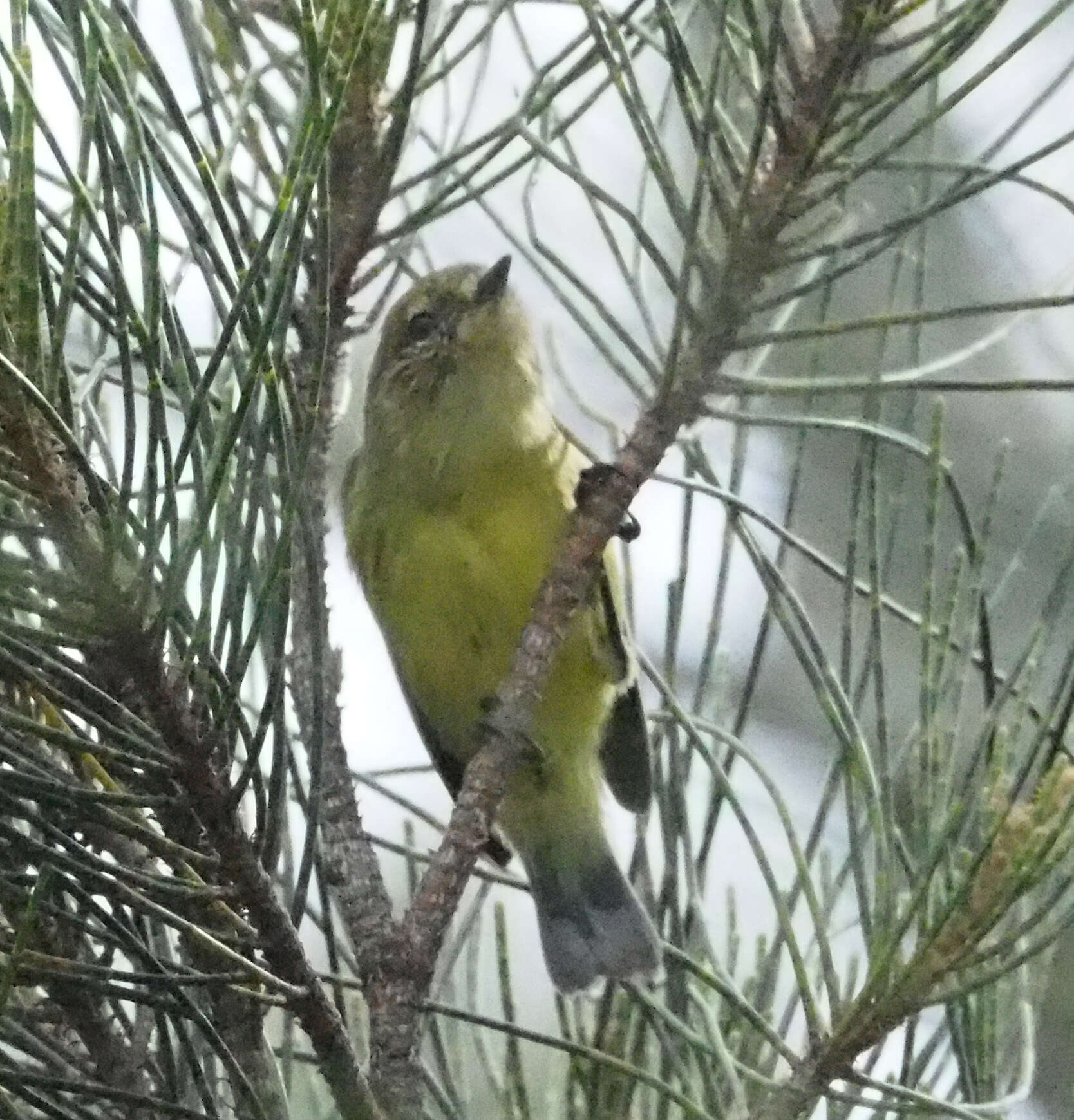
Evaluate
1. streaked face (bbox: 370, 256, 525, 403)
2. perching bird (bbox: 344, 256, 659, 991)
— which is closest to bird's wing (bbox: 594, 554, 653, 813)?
perching bird (bbox: 344, 256, 659, 991)

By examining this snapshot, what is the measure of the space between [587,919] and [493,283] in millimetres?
628

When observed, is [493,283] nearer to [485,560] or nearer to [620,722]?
[485,560]

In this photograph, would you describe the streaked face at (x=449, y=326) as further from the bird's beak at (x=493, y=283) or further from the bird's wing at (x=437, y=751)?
the bird's wing at (x=437, y=751)

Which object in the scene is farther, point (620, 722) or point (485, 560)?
point (620, 722)

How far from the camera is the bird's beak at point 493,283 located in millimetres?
1445

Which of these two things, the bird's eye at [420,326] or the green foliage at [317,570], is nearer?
the green foliage at [317,570]

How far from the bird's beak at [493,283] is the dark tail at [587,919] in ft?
1.88

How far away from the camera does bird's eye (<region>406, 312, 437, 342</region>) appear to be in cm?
154

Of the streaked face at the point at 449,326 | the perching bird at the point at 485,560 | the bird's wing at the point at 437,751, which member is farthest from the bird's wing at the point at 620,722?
the streaked face at the point at 449,326

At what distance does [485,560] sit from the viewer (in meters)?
1.39

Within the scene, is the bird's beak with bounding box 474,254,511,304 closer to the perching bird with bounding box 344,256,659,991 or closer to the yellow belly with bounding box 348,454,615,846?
the perching bird with bounding box 344,256,659,991

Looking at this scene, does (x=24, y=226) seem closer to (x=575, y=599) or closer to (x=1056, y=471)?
(x=575, y=599)

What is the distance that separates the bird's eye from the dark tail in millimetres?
560

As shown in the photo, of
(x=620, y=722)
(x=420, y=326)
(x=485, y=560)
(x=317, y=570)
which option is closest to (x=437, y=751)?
(x=620, y=722)
